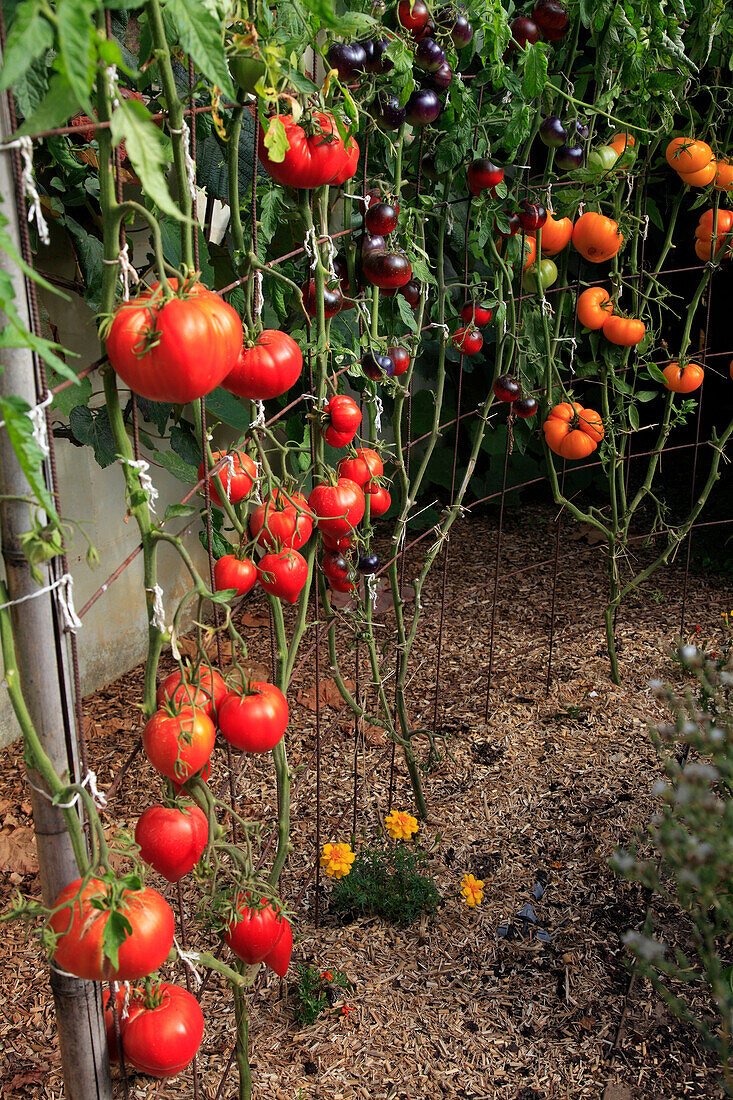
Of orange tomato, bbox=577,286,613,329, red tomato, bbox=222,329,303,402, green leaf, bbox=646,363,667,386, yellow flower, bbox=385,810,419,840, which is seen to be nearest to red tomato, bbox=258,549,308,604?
red tomato, bbox=222,329,303,402

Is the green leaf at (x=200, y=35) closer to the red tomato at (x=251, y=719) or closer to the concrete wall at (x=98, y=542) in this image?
the red tomato at (x=251, y=719)

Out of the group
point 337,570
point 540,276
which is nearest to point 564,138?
point 540,276

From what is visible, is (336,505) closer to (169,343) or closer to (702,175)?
(169,343)

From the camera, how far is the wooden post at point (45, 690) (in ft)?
2.85

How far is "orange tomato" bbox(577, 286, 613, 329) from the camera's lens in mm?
2393

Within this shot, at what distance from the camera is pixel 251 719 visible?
1.08 metres

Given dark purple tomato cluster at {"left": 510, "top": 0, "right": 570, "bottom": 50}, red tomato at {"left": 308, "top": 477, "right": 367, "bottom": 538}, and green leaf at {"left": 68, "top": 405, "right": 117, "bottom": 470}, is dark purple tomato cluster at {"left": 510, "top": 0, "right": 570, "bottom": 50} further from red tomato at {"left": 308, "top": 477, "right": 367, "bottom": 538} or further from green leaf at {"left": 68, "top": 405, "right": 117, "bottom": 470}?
green leaf at {"left": 68, "top": 405, "right": 117, "bottom": 470}

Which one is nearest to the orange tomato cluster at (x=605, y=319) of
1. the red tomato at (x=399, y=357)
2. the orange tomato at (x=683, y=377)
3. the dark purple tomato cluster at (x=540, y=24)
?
the orange tomato at (x=683, y=377)

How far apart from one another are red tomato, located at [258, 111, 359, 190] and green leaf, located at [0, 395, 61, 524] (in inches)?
22.3

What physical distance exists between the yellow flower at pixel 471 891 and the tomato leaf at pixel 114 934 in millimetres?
1143

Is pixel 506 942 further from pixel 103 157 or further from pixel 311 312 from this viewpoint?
pixel 103 157

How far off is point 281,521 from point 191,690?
0.34 meters

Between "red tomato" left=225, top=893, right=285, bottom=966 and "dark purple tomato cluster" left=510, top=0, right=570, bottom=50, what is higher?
"dark purple tomato cluster" left=510, top=0, right=570, bottom=50

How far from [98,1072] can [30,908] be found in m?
0.33
